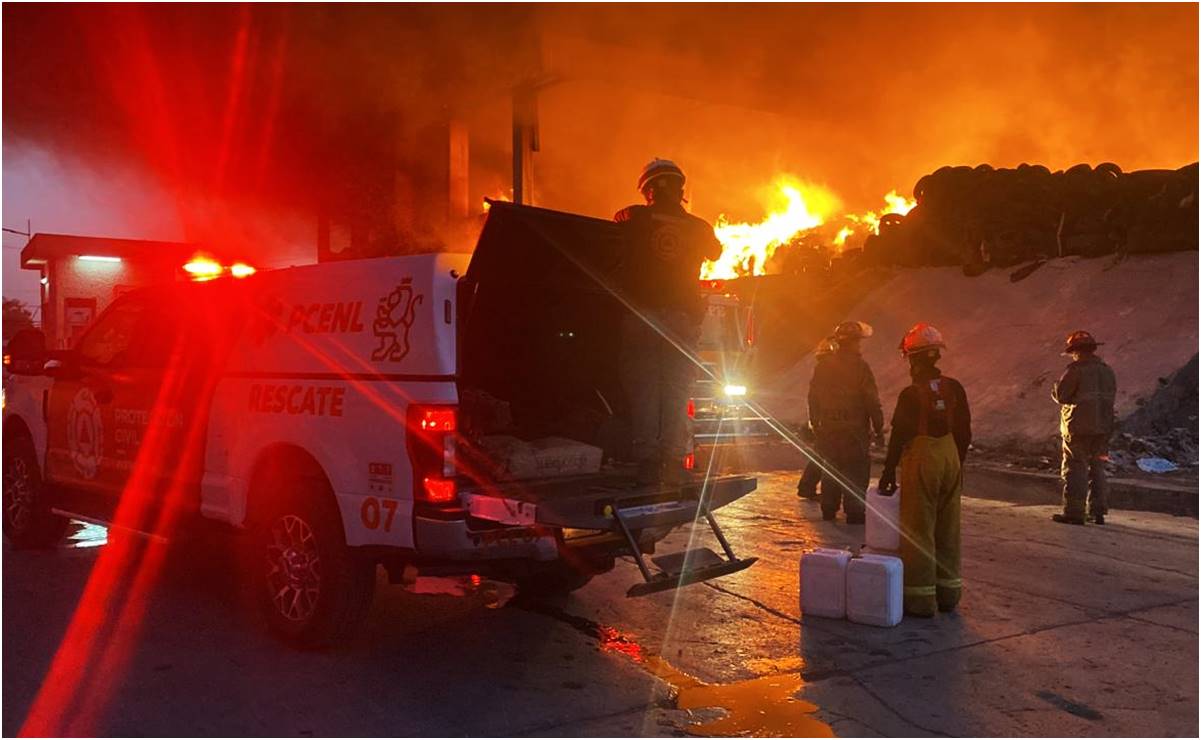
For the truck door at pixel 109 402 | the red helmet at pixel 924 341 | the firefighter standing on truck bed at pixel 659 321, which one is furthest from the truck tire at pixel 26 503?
the red helmet at pixel 924 341

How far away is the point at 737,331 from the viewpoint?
13.0 meters

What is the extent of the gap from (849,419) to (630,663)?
14.3 feet

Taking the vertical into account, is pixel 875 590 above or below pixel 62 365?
below

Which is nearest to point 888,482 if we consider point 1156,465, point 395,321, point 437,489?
point 437,489

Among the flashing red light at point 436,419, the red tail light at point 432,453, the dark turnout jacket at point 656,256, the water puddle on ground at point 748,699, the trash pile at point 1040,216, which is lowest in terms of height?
the water puddle on ground at point 748,699

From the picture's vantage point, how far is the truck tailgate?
3.72 meters

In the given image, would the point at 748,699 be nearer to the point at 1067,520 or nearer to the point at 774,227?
the point at 1067,520

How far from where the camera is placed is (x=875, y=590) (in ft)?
15.9

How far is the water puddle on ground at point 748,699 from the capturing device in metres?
3.42

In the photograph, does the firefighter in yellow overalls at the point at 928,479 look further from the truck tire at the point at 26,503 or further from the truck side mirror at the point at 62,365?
the truck tire at the point at 26,503

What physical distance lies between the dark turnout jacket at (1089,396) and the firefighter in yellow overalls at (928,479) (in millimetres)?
3485

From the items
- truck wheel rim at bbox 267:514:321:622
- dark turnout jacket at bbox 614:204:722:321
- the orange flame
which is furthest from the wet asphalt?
the orange flame

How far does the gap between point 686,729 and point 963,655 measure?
172cm

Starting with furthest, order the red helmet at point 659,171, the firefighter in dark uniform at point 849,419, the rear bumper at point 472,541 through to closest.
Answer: the firefighter in dark uniform at point 849,419, the red helmet at point 659,171, the rear bumper at point 472,541
